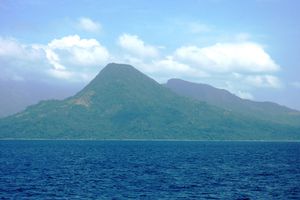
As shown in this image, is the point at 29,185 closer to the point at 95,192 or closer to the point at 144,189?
the point at 95,192

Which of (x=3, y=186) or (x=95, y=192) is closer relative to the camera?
(x=95, y=192)

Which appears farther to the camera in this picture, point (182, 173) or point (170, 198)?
point (182, 173)

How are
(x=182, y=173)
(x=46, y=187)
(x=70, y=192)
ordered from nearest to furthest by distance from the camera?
(x=70, y=192) < (x=46, y=187) < (x=182, y=173)

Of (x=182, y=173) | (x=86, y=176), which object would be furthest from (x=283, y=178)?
(x=86, y=176)

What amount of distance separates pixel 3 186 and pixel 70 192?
1692 centimetres

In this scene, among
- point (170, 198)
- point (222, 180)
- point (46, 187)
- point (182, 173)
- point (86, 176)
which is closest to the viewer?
point (170, 198)

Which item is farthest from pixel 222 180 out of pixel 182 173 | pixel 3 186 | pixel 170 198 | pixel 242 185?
pixel 3 186

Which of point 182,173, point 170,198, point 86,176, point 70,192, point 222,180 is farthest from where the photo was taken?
point 182,173

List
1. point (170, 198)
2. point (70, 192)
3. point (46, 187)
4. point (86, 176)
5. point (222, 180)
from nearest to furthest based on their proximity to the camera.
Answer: point (170, 198), point (70, 192), point (46, 187), point (222, 180), point (86, 176)

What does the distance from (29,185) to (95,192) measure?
17.8m

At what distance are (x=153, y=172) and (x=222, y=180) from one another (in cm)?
2568

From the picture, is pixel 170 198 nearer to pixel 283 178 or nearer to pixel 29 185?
pixel 29 185

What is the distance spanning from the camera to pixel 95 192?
94.2 m

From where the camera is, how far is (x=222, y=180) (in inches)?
4513
